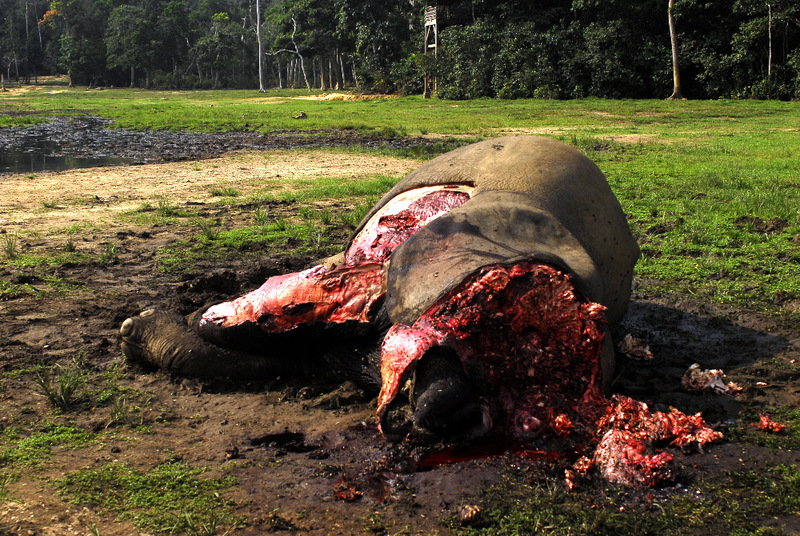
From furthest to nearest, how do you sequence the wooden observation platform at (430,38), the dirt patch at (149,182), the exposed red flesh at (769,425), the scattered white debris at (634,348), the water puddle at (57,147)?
1. the wooden observation platform at (430,38)
2. the water puddle at (57,147)
3. the dirt patch at (149,182)
4. the scattered white debris at (634,348)
5. the exposed red flesh at (769,425)

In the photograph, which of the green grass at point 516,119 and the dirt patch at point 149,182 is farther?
the green grass at point 516,119

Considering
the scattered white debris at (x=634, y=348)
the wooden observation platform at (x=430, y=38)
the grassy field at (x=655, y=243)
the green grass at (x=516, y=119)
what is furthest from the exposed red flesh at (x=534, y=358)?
the wooden observation platform at (x=430, y=38)

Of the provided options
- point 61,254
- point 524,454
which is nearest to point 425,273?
point 524,454

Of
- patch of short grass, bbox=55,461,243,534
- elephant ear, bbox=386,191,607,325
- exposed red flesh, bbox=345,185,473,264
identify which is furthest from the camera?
exposed red flesh, bbox=345,185,473,264

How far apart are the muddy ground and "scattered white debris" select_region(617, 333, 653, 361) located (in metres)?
0.11

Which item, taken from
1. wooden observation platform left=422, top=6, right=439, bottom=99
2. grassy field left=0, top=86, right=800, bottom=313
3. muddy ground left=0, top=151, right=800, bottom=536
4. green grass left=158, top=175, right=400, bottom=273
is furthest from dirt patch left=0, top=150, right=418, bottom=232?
wooden observation platform left=422, top=6, right=439, bottom=99

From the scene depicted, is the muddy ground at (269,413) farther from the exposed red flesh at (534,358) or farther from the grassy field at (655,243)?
the exposed red flesh at (534,358)

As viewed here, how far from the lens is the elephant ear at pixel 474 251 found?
3.30 metres

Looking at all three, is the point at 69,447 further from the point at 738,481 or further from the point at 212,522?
the point at 738,481

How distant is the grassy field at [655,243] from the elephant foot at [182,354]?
2.35 ft

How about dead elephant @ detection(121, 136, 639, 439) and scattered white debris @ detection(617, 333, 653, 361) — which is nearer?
dead elephant @ detection(121, 136, 639, 439)

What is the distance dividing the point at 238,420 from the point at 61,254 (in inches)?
150

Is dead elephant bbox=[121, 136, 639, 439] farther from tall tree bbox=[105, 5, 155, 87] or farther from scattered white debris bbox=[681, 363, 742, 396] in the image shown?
tall tree bbox=[105, 5, 155, 87]

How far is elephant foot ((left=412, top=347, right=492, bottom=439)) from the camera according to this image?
3.06 m
